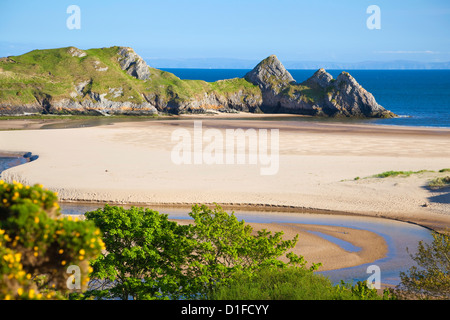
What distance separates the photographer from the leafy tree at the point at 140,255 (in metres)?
16.0

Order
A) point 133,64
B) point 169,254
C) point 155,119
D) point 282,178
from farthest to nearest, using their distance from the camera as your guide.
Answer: point 133,64
point 155,119
point 282,178
point 169,254

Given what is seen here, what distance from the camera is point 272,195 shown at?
129ft

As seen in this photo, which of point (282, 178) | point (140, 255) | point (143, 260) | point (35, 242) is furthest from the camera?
point (282, 178)

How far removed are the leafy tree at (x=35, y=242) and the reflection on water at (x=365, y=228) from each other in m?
16.6

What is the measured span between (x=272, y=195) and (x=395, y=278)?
16970 mm

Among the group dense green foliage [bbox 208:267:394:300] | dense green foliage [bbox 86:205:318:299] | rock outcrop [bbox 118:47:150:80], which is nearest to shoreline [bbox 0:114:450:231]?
dense green foliage [bbox 86:205:318:299]

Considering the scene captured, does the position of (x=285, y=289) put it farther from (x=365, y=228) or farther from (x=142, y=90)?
(x=142, y=90)

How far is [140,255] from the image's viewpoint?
16797 millimetres

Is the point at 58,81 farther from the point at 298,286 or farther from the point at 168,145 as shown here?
the point at 298,286

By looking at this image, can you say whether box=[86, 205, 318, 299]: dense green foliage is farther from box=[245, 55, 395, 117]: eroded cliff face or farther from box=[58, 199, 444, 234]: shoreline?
box=[245, 55, 395, 117]: eroded cliff face

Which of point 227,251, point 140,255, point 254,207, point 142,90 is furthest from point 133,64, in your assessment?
point 227,251

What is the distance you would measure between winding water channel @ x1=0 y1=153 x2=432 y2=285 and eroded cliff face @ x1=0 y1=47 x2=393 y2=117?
74192 mm

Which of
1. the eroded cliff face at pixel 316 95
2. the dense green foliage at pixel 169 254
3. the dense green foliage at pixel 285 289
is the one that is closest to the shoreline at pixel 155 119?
the eroded cliff face at pixel 316 95

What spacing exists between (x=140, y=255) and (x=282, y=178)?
2845 centimetres
